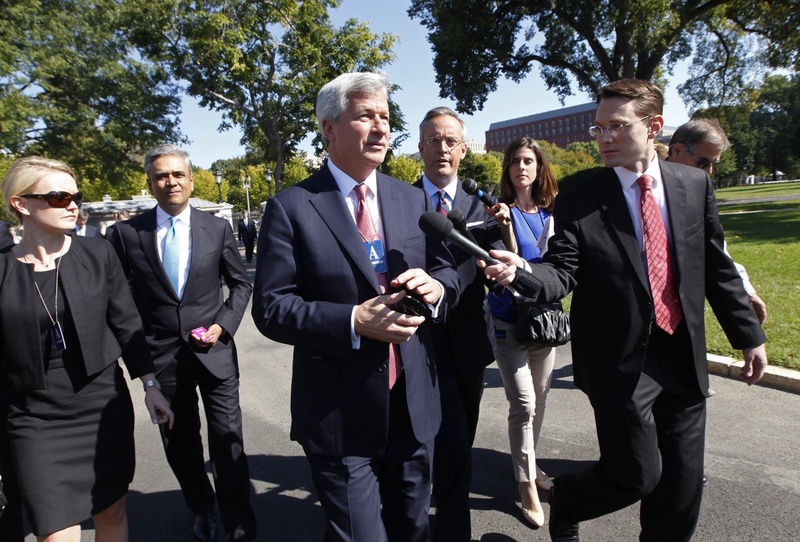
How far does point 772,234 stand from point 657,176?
52.7 feet

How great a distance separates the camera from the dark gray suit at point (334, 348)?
6.79 feet

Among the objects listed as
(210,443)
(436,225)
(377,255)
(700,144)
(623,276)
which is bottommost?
(210,443)

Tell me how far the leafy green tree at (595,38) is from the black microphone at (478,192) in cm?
1435

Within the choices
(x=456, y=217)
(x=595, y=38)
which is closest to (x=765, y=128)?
(x=595, y=38)

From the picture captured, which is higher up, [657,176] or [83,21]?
[83,21]

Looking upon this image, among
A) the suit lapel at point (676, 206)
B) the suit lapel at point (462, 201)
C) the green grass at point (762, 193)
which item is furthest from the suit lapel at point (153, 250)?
the green grass at point (762, 193)

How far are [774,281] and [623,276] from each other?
323 inches

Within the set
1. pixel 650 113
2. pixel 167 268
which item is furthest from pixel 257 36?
pixel 650 113

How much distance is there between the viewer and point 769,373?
506cm

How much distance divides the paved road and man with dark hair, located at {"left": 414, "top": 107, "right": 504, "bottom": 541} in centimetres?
52

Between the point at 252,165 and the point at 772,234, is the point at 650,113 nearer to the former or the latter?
the point at 772,234

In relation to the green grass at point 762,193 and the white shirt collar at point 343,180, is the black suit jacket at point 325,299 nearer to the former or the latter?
the white shirt collar at point 343,180

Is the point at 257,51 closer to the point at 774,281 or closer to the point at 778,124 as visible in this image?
the point at 774,281

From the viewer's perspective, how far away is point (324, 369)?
217 centimetres
